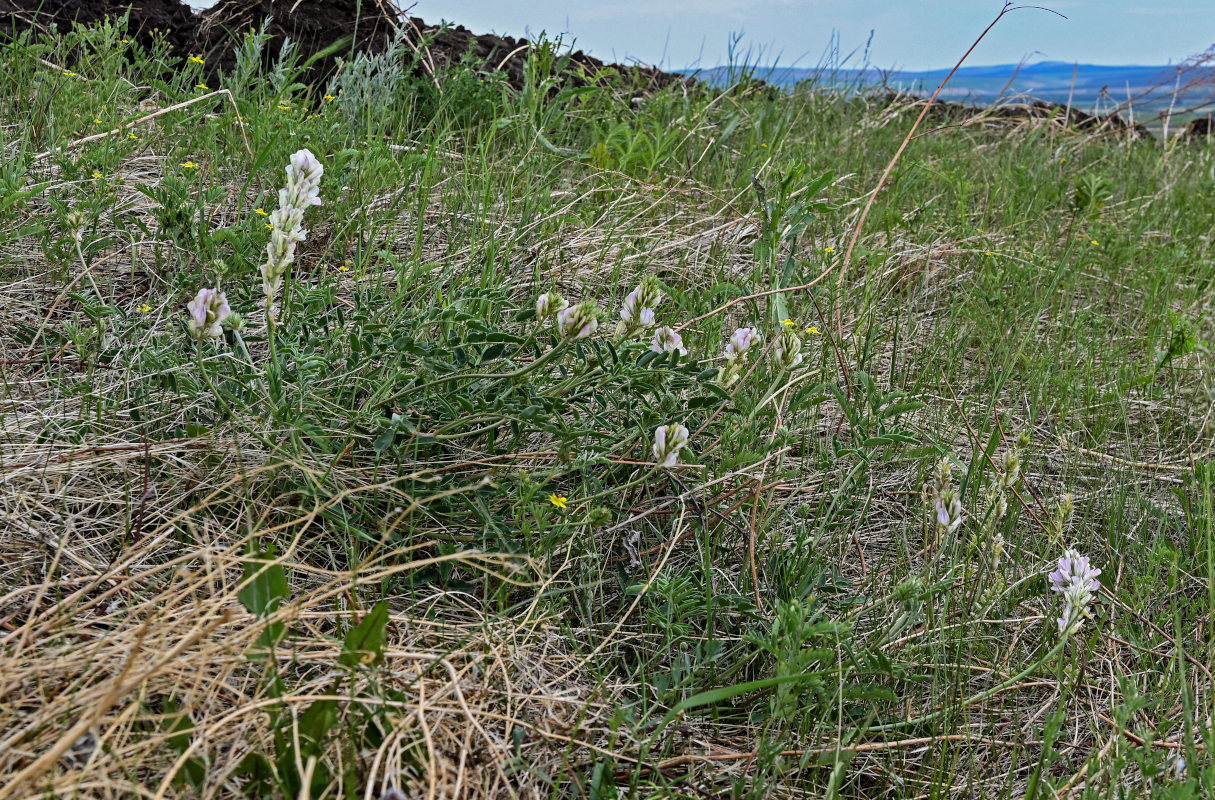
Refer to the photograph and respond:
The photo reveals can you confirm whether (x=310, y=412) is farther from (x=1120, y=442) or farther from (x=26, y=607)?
(x=1120, y=442)

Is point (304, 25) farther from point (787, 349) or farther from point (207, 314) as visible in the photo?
point (787, 349)

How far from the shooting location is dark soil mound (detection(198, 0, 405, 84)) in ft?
16.1

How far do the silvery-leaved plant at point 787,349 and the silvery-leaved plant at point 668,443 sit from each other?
0.33 m

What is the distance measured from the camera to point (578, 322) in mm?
1747

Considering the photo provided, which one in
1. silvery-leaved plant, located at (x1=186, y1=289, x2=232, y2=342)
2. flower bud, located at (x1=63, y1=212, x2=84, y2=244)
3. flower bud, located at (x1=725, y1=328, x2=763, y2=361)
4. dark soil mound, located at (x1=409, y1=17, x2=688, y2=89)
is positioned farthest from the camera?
dark soil mound, located at (x1=409, y1=17, x2=688, y2=89)

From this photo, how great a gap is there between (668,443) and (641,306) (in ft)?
1.04

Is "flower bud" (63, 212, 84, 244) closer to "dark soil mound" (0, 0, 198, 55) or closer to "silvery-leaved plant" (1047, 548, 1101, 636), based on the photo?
"silvery-leaved plant" (1047, 548, 1101, 636)

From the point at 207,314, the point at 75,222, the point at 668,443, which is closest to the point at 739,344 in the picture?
Result: the point at 668,443

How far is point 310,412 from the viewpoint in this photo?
77.9 inches

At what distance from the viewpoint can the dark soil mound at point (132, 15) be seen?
4.77 m

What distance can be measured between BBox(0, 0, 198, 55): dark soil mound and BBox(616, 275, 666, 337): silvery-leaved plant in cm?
405

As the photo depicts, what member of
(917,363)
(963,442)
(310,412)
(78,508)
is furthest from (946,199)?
(78,508)

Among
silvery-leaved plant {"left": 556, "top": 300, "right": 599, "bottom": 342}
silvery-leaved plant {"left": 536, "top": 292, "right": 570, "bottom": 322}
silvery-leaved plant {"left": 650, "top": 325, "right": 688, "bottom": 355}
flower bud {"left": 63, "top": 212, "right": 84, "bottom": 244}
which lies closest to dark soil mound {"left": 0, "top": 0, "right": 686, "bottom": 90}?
flower bud {"left": 63, "top": 212, "right": 84, "bottom": 244}

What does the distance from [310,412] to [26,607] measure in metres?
0.64
